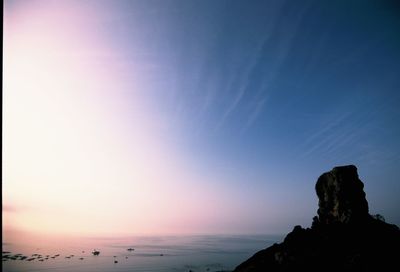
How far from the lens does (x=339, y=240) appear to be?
173 ft

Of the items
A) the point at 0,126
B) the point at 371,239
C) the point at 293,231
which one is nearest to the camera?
the point at 0,126

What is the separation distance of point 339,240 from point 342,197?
1165cm

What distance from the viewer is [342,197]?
199ft

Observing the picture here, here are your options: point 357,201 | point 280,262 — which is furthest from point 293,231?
point 357,201

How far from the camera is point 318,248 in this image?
52.0m

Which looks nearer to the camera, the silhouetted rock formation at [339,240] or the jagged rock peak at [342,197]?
the silhouetted rock formation at [339,240]

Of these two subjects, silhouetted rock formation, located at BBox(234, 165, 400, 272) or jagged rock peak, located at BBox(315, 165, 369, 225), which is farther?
jagged rock peak, located at BBox(315, 165, 369, 225)

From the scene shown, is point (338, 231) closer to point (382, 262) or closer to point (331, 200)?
point (331, 200)

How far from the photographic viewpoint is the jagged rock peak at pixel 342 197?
58.7m

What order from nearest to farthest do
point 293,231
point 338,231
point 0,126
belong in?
point 0,126 → point 338,231 → point 293,231

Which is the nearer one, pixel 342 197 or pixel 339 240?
pixel 339 240

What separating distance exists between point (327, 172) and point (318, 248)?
70.6 feet

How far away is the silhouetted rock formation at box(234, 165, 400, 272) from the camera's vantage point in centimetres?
4522

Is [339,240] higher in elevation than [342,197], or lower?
lower
